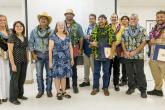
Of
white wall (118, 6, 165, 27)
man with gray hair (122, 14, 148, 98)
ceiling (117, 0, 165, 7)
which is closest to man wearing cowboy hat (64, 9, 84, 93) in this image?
man with gray hair (122, 14, 148, 98)

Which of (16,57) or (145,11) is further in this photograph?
(145,11)

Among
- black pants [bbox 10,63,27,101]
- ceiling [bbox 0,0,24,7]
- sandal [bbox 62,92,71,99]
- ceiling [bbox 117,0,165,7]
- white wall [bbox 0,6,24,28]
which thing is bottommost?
sandal [bbox 62,92,71,99]

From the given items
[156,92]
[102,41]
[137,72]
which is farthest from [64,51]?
[156,92]

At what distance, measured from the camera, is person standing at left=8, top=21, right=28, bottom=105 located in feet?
12.7

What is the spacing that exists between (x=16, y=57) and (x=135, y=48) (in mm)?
1857

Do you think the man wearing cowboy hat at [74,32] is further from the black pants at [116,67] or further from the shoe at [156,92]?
the shoe at [156,92]

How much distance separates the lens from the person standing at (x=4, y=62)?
155 inches

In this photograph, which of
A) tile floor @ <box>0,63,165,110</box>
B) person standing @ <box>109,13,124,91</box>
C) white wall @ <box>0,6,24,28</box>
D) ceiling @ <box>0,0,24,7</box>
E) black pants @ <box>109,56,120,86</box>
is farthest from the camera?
white wall @ <box>0,6,24,28</box>

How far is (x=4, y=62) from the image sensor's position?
158 inches

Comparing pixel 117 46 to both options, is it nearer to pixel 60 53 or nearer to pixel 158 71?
pixel 158 71

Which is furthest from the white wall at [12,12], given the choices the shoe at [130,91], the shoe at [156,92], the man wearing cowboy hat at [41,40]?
the shoe at [156,92]

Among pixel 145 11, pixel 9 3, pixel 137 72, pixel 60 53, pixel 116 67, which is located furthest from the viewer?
pixel 145 11

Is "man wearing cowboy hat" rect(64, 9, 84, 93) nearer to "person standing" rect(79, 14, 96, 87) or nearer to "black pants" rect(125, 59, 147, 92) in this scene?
"person standing" rect(79, 14, 96, 87)

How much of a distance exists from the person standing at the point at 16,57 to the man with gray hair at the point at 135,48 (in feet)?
5.26
